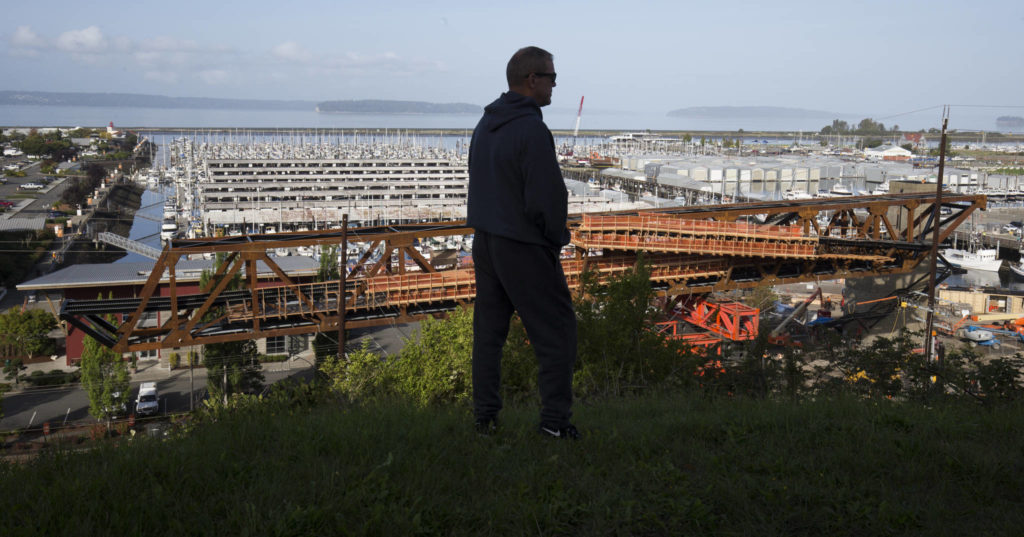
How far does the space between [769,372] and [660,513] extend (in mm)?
3177

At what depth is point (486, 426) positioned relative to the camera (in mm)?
3195

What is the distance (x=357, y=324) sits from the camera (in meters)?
14.0

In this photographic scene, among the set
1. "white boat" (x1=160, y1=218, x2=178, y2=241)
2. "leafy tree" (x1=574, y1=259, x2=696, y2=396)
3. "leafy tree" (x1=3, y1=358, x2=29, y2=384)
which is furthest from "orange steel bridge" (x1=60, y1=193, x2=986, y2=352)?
"white boat" (x1=160, y1=218, x2=178, y2=241)

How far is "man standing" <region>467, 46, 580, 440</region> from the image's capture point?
2861 millimetres

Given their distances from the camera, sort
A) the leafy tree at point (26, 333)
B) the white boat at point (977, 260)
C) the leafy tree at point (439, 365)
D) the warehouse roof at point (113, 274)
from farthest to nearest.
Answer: the white boat at point (977, 260) → the warehouse roof at point (113, 274) → the leafy tree at point (26, 333) → the leafy tree at point (439, 365)

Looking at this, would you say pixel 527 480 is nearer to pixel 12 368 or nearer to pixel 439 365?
pixel 439 365

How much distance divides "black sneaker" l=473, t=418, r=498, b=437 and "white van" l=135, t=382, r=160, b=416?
14143mm

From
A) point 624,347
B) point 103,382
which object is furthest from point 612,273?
point 103,382

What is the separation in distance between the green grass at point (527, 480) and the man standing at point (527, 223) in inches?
Result: 13.3

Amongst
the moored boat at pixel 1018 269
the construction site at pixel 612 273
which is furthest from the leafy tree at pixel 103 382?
the moored boat at pixel 1018 269

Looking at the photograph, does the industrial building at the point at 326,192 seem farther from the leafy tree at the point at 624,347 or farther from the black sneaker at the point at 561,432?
the black sneaker at the point at 561,432

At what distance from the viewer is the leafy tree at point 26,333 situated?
19141 millimetres

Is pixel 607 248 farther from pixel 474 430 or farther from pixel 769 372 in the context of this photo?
pixel 474 430

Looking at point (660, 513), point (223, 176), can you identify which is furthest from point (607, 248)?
point (223, 176)
